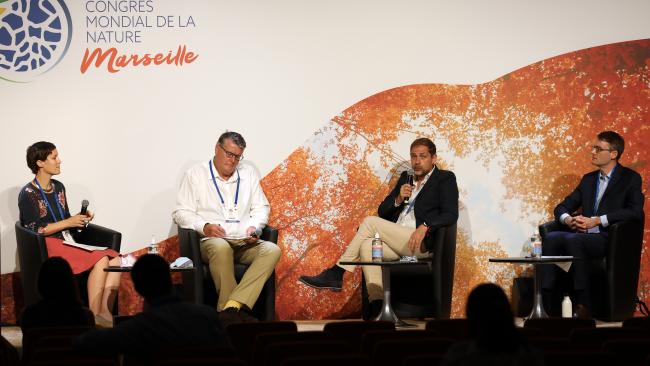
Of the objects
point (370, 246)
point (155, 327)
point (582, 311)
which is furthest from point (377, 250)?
point (155, 327)

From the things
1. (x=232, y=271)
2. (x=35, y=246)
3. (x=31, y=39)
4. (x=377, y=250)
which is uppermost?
(x=31, y=39)

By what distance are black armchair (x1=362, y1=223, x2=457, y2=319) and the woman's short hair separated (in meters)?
2.54

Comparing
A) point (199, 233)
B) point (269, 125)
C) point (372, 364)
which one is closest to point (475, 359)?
point (372, 364)

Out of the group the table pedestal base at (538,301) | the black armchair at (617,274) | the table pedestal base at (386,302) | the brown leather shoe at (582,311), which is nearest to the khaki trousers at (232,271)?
the table pedestal base at (386,302)

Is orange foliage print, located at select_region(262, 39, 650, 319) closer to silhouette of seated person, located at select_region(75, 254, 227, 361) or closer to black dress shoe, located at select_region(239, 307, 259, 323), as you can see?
black dress shoe, located at select_region(239, 307, 259, 323)

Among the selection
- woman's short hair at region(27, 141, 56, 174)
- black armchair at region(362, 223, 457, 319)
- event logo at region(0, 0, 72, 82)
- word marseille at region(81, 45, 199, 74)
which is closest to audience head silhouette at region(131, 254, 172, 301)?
black armchair at region(362, 223, 457, 319)

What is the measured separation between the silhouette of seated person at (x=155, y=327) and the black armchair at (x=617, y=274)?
4.10m

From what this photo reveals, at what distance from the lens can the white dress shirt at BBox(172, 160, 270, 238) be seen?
272 inches

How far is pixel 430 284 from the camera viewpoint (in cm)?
688

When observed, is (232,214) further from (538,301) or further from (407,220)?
(538,301)

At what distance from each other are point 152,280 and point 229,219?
3650 mm

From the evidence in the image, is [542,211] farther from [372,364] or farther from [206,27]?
[372,364]

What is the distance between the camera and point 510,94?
25.0ft

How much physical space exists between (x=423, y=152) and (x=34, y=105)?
3.11 m
